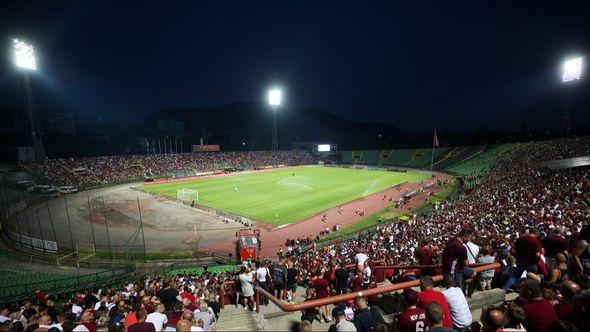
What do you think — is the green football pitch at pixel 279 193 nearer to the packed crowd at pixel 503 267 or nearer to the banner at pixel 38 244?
the packed crowd at pixel 503 267

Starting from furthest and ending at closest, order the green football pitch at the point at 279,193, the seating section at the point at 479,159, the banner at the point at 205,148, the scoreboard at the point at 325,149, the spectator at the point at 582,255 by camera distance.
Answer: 1. the scoreboard at the point at 325,149
2. the banner at the point at 205,148
3. the seating section at the point at 479,159
4. the green football pitch at the point at 279,193
5. the spectator at the point at 582,255

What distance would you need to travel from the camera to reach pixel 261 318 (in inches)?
287

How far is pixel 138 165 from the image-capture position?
7706 centimetres

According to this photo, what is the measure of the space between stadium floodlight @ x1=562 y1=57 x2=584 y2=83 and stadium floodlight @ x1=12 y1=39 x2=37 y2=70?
353ft

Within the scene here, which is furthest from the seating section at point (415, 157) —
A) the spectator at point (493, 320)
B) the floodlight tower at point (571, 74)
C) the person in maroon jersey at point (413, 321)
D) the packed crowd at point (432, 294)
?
the spectator at point (493, 320)

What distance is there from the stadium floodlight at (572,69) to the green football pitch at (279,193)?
113 feet

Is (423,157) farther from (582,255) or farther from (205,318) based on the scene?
(205,318)

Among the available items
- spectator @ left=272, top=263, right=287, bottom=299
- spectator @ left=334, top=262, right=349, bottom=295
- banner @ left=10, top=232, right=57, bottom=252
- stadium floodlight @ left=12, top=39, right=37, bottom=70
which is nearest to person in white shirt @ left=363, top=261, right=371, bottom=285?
spectator @ left=334, top=262, right=349, bottom=295

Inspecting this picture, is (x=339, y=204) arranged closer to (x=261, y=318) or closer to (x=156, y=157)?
(x=261, y=318)

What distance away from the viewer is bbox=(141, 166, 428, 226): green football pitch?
40469 mm

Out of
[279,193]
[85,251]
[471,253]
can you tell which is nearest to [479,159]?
[279,193]

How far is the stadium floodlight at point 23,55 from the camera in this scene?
57.6 m

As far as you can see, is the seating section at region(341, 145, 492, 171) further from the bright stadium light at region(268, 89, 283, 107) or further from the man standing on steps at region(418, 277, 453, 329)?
the man standing on steps at region(418, 277, 453, 329)

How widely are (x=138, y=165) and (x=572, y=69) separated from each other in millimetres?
99863
